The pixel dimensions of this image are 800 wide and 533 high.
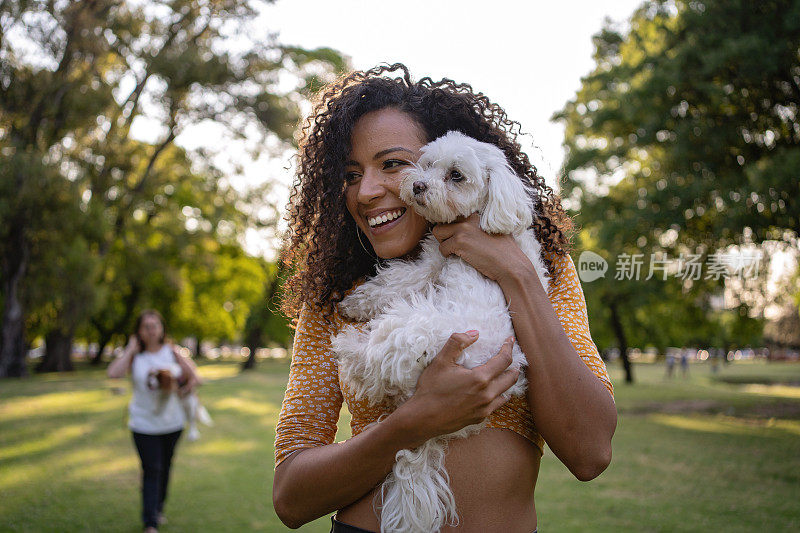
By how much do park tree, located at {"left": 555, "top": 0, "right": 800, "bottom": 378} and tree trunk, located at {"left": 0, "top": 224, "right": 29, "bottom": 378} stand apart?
20291mm

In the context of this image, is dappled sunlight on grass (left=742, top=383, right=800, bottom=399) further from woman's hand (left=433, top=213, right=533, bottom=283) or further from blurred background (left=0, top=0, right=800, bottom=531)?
woman's hand (left=433, top=213, right=533, bottom=283)

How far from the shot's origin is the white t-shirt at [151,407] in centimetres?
699

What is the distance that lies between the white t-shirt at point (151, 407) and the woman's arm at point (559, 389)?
20.4 ft

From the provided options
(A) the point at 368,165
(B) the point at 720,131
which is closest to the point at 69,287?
(B) the point at 720,131

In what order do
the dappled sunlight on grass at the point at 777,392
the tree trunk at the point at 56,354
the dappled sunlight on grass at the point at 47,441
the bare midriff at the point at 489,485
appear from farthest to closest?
the tree trunk at the point at 56,354 → the dappled sunlight on grass at the point at 777,392 → the dappled sunlight on grass at the point at 47,441 → the bare midriff at the point at 489,485

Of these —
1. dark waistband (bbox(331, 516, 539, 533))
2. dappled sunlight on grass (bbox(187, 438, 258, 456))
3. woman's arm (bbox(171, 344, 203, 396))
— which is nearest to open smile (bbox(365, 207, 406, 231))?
dark waistband (bbox(331, 516, 539, 533))

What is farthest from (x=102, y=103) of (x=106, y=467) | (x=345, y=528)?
(x=345, y=528)

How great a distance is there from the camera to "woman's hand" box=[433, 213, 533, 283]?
192 centimetres

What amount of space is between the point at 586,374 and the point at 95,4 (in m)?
26.3

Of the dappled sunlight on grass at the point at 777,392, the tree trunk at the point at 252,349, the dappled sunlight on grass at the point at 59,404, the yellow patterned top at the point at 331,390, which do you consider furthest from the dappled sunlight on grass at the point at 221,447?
the tree trunk at the point at 252,349

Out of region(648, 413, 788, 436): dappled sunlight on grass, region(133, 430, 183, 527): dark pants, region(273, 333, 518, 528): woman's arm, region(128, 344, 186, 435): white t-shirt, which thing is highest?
region(273, 333, 518, 528): woman's arm

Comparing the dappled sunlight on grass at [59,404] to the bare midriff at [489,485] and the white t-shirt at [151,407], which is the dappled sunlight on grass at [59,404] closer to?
the white t-shirt at [151,407]

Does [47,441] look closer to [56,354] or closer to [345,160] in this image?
[345,160]

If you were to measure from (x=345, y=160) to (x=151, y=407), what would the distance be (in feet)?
19.2
